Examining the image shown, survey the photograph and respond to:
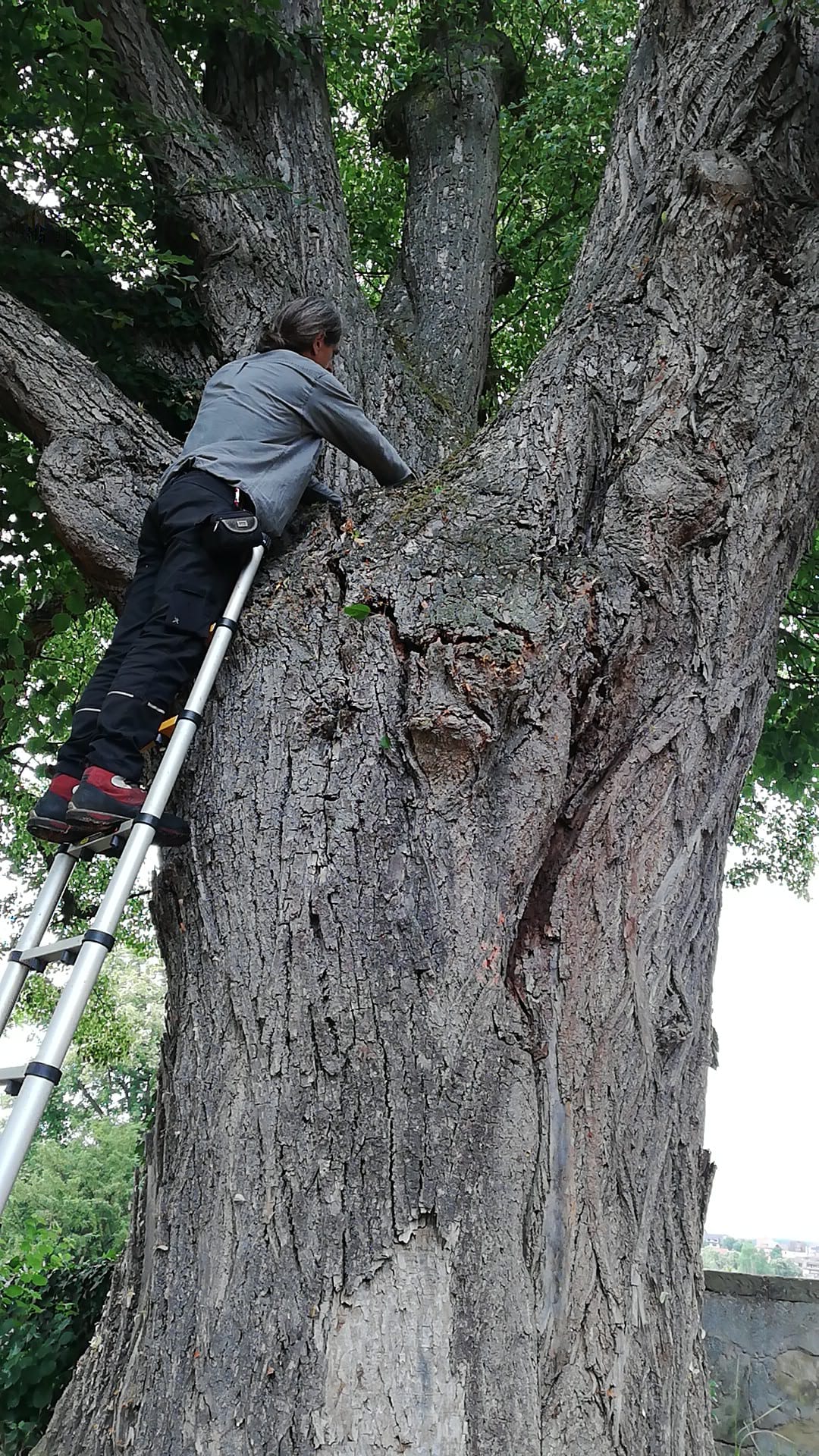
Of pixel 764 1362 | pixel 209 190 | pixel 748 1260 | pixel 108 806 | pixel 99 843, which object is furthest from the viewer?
pixel 748 1260

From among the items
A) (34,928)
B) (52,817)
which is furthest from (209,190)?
(34,928)

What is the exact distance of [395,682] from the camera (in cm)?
252

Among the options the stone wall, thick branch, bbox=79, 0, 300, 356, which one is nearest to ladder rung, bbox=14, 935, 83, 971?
thick branch, bbox=79, 0, 300, 356

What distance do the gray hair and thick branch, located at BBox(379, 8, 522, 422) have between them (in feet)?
2.85

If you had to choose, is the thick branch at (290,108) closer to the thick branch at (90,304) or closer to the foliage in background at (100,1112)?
the thick branch at (90,304)

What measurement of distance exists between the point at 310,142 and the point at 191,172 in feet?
2.33

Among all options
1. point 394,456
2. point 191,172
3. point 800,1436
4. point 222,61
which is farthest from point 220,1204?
point 222,61

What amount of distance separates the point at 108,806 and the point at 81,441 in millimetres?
1483

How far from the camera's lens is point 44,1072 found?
6.15 feet

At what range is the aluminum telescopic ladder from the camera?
1826mm

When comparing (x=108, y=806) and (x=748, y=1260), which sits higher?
(x=748, y=1260)

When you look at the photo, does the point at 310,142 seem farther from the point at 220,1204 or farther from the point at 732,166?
the point at 220,1204

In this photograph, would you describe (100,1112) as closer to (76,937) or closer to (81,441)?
(81,441)

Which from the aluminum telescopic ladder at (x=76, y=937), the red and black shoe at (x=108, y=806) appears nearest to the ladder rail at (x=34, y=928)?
the aluminum telescopic ladder at (x=76, y=937)
